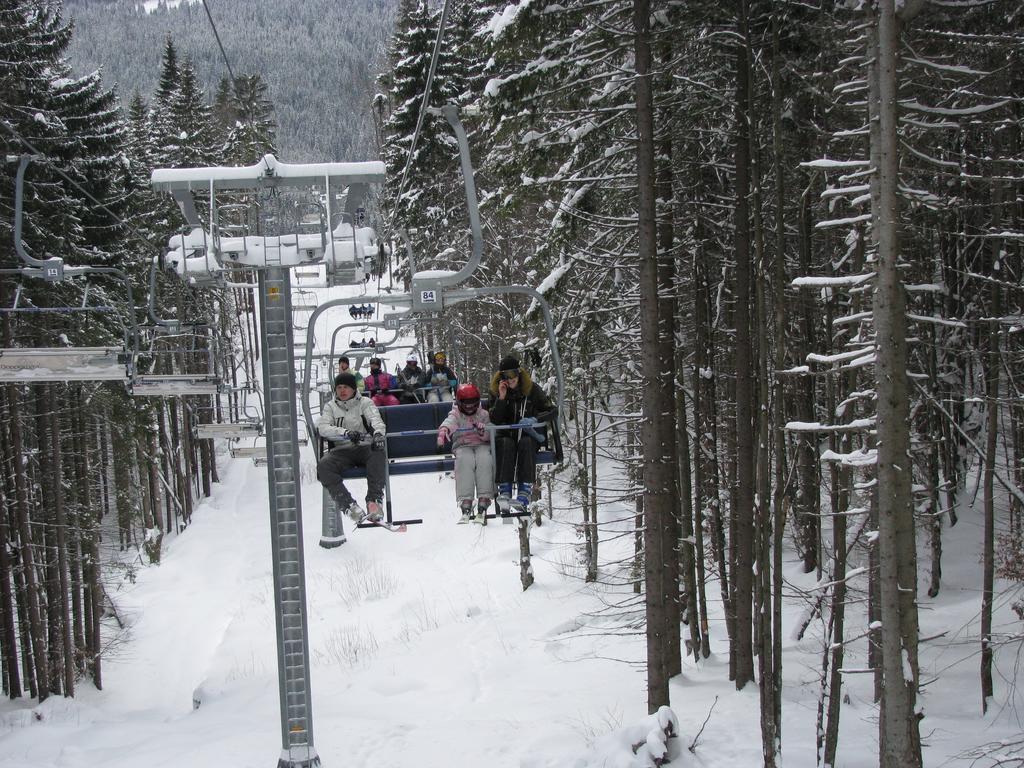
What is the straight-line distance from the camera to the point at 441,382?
16188 millimetres

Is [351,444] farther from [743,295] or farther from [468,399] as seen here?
[743,295]

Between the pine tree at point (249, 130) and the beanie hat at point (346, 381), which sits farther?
the pine tree at point (249, 130)

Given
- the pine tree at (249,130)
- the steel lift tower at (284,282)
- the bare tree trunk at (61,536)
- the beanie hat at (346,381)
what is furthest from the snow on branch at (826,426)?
the pine tree at (249,130)

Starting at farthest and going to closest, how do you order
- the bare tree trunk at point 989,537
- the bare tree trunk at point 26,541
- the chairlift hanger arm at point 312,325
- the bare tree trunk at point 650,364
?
the bare tree trunk at point 26,541, the bare tree trunk at point 989,537, the bare tree trunk at point 650,364, the chairlift hanger arm at point 312,325

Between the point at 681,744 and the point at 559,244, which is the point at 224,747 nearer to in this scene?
the point at 681,744

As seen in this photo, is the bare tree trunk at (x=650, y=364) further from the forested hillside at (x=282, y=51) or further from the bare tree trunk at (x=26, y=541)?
the forested hillside at (x=282, y=51)

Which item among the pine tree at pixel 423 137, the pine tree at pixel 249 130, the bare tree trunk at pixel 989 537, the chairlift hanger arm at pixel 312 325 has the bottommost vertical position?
the bare tree trunk at pixel 989 537

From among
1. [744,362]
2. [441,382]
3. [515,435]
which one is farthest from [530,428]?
[441,382]

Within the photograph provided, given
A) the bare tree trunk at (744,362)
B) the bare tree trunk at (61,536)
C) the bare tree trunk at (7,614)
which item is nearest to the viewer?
the bare tree trunk at (744,362)

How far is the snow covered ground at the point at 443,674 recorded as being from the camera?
12586mm

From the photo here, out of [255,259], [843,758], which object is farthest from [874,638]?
[255,259]

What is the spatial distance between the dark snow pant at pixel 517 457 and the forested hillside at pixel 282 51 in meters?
101

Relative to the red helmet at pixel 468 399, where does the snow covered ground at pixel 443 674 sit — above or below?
below

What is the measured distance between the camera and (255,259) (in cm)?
991
